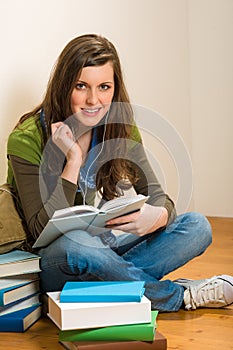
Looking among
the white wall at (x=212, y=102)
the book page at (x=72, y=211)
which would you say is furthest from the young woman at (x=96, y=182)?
the white wall at (x=212, y=102)

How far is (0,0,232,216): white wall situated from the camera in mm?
2408

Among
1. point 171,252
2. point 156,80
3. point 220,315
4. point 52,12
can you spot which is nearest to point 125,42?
point 156,80

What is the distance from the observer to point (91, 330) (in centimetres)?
179

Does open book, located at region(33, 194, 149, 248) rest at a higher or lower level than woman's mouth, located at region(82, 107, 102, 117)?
lower

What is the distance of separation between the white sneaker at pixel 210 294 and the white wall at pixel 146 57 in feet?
0.91

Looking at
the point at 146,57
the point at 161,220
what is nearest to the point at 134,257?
the point at 161,220

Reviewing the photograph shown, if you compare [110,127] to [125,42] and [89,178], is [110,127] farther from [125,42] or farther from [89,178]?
[125,42]

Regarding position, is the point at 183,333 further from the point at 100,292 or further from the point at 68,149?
the point at 68,149

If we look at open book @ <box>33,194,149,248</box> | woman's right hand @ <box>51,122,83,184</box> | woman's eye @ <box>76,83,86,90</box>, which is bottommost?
open book @ <box>33,194,149,248</box>

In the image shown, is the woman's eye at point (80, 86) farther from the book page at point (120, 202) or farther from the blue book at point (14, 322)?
the blue book at point (14, 322)

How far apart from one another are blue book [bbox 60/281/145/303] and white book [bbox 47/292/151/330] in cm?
1

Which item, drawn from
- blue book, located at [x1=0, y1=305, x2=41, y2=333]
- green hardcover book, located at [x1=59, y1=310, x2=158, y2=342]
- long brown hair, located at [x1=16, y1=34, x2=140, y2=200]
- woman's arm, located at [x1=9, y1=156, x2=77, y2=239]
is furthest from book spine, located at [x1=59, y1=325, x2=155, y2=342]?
long brown hair, located at [x1=16, y1=34, x2=140, y2=200]

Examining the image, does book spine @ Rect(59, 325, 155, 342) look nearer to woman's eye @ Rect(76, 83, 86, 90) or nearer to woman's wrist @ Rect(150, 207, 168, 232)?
woman's wrist @ Rect(150, 207, 168, 232)

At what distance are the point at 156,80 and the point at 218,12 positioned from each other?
545 millimetres
